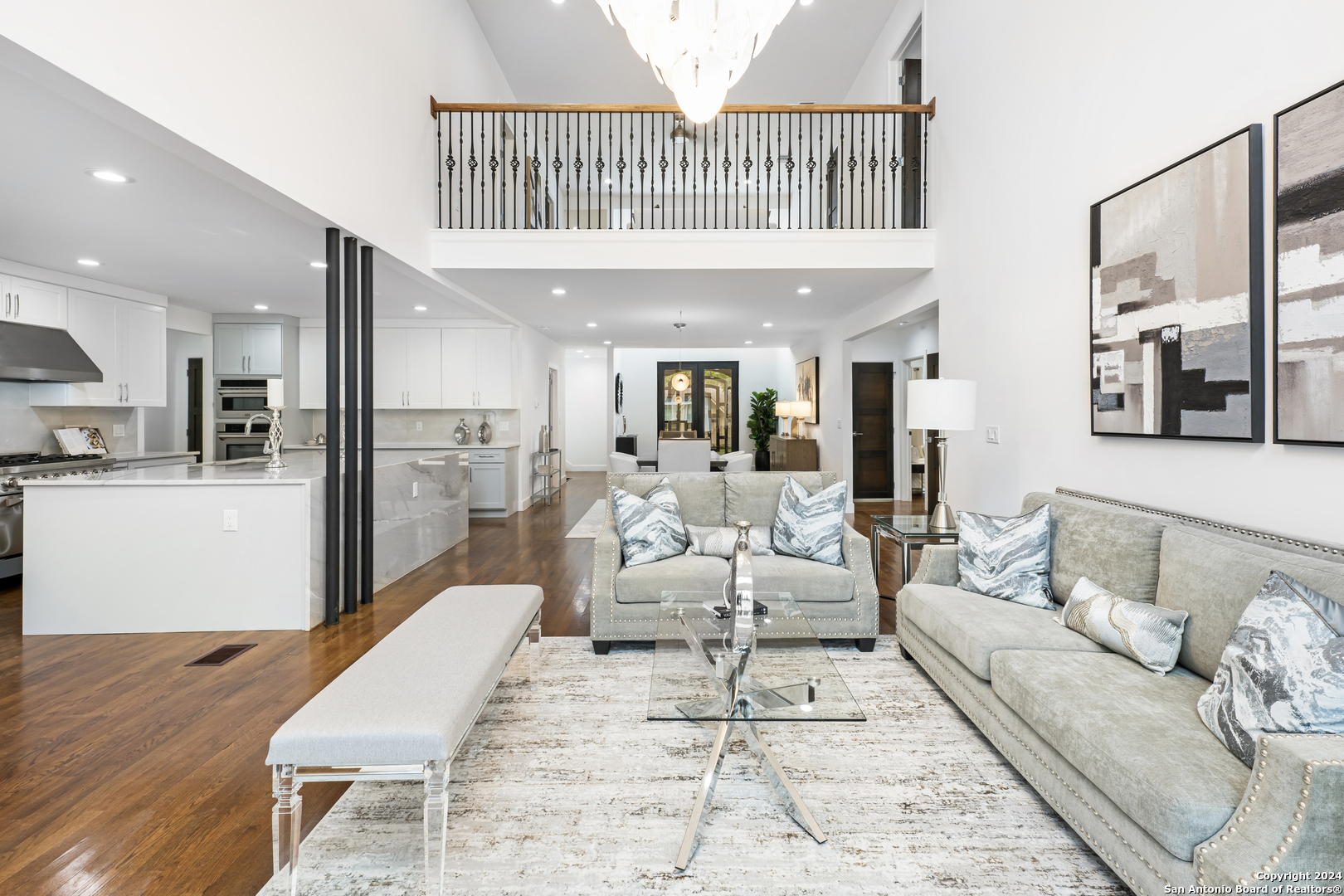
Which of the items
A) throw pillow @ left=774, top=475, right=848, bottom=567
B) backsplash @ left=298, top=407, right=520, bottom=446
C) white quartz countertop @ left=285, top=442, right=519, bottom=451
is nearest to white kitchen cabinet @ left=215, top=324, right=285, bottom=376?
backsplash @ left=298, top=407, right=520, bottom=446

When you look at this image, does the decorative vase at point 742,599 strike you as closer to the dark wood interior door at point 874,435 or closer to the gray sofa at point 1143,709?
the gray sofa at point 1143,709

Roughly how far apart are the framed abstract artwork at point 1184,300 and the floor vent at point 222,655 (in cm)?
454

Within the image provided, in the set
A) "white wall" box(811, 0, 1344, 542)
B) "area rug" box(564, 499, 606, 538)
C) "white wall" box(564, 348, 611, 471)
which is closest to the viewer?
"white wall" box(811, 0, 1344, 542)

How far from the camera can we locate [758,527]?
12.6 feet

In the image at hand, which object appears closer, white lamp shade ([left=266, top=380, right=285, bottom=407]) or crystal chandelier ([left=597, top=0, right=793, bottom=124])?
crystal chandelier ([left=597, top=0, right=793, bottom=124])

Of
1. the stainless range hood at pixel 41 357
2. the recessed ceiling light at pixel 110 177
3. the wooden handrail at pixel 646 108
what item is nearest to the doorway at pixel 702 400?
the wooden handrail at pixel 646 108

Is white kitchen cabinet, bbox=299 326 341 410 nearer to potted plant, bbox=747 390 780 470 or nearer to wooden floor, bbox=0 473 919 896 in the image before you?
wooden floor, bbox=0 473 919 896

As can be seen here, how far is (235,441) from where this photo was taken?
7.58 m

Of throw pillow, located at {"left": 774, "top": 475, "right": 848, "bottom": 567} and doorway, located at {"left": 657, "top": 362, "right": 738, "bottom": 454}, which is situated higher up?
doorway, located at {"left": 657, "top": 362, "right": 738, "bottom": 454}

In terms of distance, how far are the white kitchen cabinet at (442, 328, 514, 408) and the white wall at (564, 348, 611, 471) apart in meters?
5.86

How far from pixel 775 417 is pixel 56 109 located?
1069 centimetres

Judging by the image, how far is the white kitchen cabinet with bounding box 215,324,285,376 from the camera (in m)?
7.53

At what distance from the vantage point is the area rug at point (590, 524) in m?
6.53

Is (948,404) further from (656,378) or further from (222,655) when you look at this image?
(656,378)
